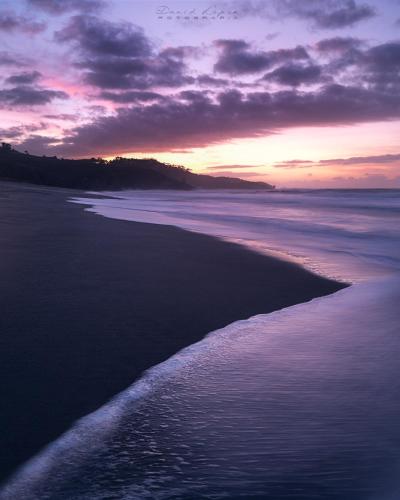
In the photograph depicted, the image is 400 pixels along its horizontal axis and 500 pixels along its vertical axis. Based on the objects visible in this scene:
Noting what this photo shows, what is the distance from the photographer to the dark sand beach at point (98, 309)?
2.90 m

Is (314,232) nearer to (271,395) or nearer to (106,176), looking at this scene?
(271,395)

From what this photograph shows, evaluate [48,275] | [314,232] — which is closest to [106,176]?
[314,232]

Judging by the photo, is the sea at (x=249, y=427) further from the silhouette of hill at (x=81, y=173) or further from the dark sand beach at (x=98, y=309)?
the silhouette of hill at (x=81, y=173)

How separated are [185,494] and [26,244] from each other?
7.10m

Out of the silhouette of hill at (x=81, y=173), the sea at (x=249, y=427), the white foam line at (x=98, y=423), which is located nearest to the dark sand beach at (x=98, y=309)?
the white foam line at (x=98, y=423)

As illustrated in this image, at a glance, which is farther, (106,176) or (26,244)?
(106,176)

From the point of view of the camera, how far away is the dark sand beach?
2900mm

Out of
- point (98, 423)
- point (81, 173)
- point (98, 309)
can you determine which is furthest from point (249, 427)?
point (81, 173)

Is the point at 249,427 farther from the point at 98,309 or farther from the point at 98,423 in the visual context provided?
the point at 98,309

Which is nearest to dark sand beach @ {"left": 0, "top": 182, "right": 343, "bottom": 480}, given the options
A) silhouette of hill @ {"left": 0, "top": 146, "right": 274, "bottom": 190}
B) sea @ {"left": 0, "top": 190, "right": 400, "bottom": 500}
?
sea @ {"left": 0, "top": 190, "right": 400, "bottom": 500}

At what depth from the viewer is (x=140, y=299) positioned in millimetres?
5191

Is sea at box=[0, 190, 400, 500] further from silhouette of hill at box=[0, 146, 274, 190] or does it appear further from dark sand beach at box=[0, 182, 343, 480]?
silhouette of hill at box=[0, 146, 274, 190]

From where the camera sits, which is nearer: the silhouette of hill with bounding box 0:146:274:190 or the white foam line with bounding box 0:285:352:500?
the white foam line with bounding box 0:285:352:500

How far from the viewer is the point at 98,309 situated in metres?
4.73
